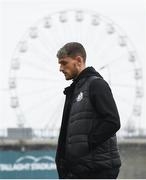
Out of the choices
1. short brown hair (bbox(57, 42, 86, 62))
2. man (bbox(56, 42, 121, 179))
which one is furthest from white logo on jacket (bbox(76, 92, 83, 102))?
short brown hair (bbox(57, 42, 86, 62))

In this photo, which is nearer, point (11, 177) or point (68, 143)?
point (68, 143)

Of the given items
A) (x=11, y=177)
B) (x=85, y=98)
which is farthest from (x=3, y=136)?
(x=85, y=98)

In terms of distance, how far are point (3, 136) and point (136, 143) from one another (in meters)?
6.85

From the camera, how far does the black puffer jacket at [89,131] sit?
10.8 feet

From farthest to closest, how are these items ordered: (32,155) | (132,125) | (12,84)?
(132,125)
(12,84)
(32,155)

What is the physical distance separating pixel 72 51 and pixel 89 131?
1.17 feet

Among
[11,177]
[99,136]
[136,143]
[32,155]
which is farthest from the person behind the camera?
[136,143]

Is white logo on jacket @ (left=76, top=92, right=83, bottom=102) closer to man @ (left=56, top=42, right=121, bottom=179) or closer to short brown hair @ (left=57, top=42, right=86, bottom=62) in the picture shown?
man @ (left=56, top=42, right=121, bottom=179)

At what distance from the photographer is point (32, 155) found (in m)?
28.1

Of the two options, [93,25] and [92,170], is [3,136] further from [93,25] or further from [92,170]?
[92,170]

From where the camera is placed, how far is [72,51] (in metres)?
3.40

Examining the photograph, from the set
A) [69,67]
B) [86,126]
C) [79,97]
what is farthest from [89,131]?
[69,67]

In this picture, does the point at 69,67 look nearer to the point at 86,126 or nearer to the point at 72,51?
the point at 72,51

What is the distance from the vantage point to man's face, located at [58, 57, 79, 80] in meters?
3.40
